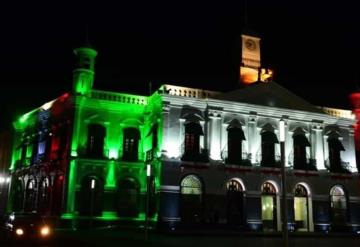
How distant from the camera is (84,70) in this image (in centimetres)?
3425

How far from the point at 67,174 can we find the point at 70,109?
508cm

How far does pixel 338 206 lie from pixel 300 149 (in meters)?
5.69

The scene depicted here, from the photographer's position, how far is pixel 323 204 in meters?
35.2

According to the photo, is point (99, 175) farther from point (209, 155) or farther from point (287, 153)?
point (287, 153)

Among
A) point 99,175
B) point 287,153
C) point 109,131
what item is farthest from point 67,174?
point 287,153

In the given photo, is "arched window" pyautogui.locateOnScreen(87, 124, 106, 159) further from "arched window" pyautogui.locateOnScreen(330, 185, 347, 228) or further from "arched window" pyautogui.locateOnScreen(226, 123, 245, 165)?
"arched window" pyautogui.locateOnScreen(330, 185, 347, 228)

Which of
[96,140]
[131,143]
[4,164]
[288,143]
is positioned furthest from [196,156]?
[4,164]

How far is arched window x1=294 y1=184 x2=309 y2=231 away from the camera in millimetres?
34969

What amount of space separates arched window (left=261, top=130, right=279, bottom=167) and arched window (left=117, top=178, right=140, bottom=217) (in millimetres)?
10112

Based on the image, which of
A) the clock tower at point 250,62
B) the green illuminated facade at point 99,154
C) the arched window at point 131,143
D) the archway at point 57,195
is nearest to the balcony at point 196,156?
the green illuminated facade at point 99,154

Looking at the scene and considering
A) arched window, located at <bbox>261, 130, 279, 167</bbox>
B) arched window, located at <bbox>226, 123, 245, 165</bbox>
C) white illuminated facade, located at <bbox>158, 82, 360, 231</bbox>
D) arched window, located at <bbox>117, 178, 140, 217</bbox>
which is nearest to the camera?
white illuminated facade, located at <bbox>158, 82, 360, 231</bbox>

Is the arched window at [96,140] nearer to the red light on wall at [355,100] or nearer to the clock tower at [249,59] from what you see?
the clock tower at [249,59]

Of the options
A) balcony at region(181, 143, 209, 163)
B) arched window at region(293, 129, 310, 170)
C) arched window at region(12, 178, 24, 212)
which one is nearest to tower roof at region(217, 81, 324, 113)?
arched window at region(293, 129, 310, 170)

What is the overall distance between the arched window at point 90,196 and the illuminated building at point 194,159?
0.25ft
